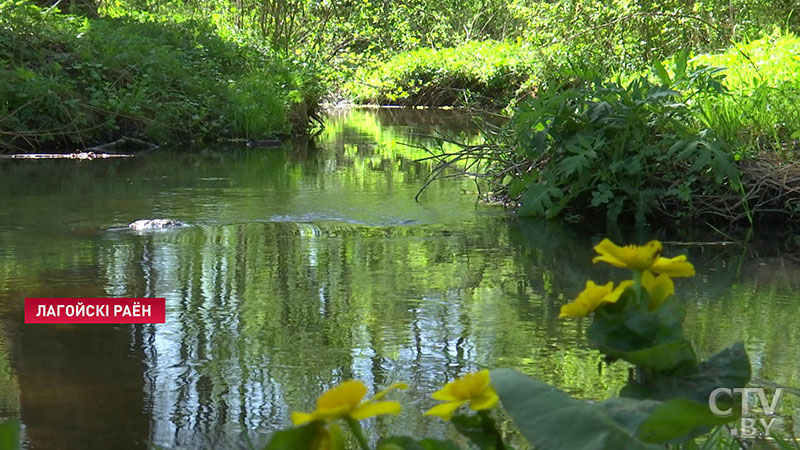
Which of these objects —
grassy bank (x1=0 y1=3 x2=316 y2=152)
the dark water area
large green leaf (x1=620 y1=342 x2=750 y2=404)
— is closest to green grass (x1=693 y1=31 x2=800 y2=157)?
the dark water area

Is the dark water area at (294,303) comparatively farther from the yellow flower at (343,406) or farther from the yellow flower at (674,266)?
the yellow flower at (674,266)

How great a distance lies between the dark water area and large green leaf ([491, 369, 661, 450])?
0.53 m

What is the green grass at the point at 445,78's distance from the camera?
20969mm

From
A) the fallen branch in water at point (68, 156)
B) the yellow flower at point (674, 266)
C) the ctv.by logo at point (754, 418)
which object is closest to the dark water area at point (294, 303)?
the ctv.by logo at point (754, 418)

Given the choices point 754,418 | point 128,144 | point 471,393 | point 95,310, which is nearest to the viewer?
point 471,393

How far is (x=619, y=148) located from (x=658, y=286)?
4531mm

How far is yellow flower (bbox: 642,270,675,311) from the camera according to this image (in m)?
1.01

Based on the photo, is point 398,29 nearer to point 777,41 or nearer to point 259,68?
point 259,68

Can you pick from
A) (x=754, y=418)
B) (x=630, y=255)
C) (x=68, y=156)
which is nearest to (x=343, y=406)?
(x=630, y=255)

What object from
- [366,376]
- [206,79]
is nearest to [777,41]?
[206,79]

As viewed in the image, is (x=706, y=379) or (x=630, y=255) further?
(x=706, y=379)

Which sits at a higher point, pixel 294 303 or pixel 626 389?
pixel 626 389

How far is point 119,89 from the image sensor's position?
1041 centimetres

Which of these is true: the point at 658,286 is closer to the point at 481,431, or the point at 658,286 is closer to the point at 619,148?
the point at 481,431
